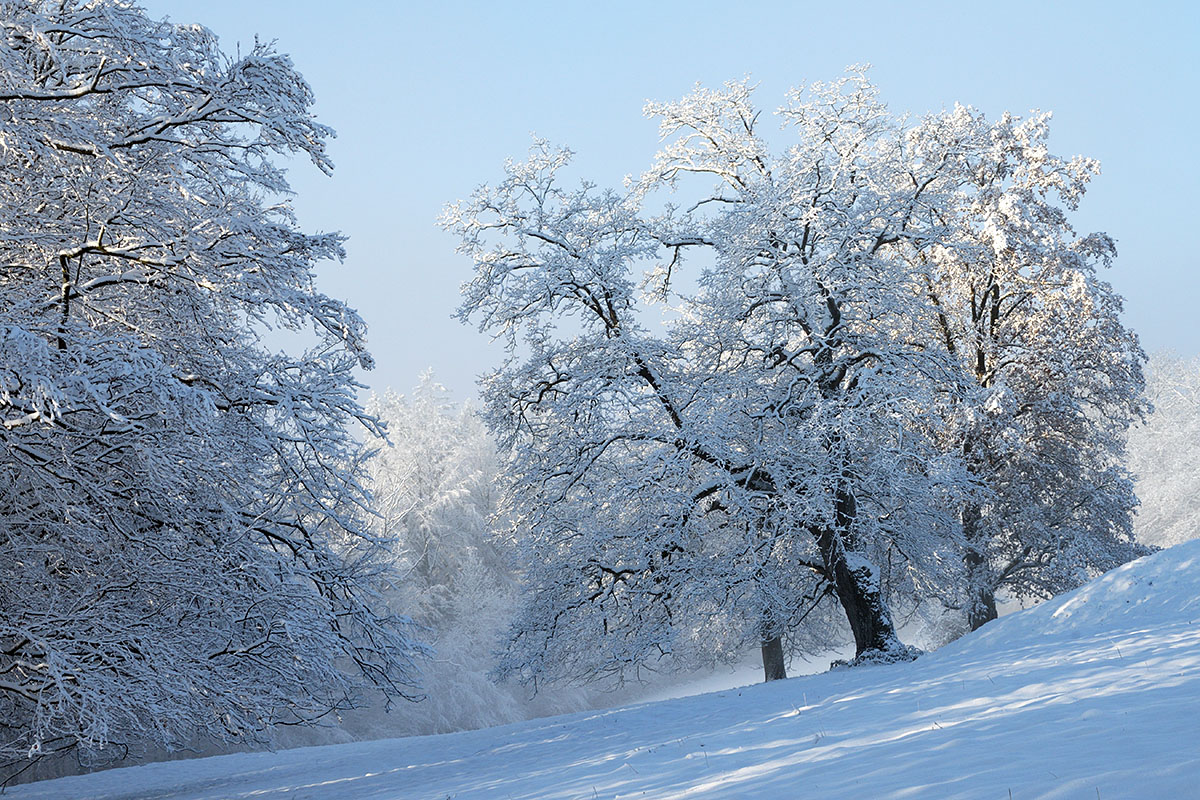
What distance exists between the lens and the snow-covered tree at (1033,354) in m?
18.3

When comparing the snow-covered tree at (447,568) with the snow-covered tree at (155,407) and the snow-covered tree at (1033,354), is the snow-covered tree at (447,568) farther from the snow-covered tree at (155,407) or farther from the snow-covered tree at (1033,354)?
the snow-covered tree at (155,407)

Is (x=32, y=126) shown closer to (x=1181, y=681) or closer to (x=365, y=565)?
(x=365, y=565)

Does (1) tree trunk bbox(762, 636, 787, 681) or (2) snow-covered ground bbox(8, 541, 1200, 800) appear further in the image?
(1) tree trunk bbox(762, 636, 787, 681)

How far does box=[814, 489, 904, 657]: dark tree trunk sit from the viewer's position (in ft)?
49.4

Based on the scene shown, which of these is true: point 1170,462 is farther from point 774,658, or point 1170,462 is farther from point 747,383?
point 747,383

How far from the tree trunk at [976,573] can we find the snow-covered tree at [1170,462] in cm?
1330

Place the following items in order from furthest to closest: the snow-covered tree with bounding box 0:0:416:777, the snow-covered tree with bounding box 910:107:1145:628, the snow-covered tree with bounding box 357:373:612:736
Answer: the snow-covered tree with bounding box 357:373:612:736 < the snow-covered tree with bounding box 910:107:1145:628 < the snow-covered tree with bounding box 0:0:416:777

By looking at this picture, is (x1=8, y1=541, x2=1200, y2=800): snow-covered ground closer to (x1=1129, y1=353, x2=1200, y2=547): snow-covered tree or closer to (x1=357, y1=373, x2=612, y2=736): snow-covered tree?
(x1=357, y1=373, x2=612, y2=736): snow-covered tree

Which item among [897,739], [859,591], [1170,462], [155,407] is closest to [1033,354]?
[859,591]

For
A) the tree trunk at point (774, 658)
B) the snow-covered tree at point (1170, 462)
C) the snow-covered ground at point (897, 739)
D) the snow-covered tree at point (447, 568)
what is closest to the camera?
the snow-covered ground at point (897, 739)

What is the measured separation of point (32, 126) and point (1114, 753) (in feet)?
30.9

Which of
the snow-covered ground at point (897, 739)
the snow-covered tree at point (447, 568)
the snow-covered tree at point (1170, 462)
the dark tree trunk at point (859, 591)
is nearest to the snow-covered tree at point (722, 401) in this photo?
the dark tree trunk at point (859, 591)

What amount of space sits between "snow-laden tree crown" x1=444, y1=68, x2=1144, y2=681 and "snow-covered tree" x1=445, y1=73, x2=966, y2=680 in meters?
0.05

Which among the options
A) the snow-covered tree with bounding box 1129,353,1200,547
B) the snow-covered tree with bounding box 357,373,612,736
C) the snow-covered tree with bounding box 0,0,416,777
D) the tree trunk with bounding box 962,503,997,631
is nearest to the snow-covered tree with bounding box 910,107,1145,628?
the tree trunk with bounding box 962,503,997,631
